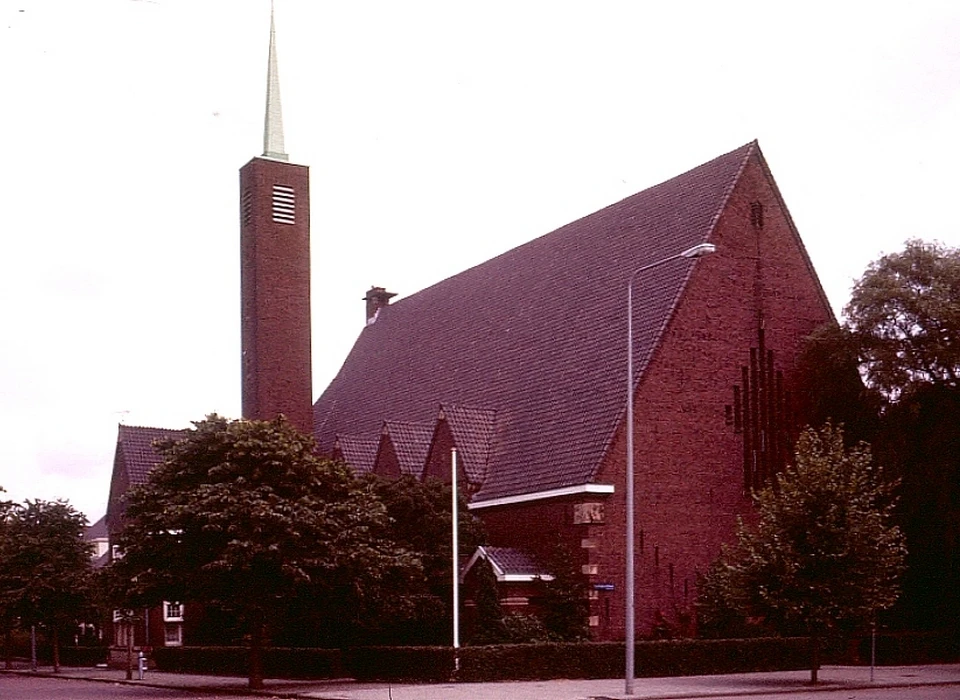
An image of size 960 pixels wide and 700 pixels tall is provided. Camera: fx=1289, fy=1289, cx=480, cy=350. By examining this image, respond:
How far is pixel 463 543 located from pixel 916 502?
48.8 ft

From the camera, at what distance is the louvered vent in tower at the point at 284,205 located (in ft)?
180

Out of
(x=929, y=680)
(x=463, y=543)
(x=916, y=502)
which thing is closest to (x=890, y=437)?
(x=916, y=502)

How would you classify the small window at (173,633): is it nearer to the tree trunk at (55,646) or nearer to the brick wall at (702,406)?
the tree trunk at (55,646)

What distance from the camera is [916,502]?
4209 centimetres

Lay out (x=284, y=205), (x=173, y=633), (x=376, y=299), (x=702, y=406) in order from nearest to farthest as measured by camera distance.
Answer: (x=702, y=406)
(x=284, y=205)
(x=173, y=633)
(x=376, y=299)

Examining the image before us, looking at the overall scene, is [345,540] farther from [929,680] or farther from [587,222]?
[587,222]

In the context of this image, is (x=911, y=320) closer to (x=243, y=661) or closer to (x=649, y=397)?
(x=649, y=397)

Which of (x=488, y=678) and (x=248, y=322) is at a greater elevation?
(x=248, y=322)

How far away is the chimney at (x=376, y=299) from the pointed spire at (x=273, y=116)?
14.7 meters

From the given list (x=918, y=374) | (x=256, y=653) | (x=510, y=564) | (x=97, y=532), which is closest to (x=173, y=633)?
(x=510, y=564)

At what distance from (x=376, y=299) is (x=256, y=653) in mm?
35635

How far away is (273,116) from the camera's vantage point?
56.6m

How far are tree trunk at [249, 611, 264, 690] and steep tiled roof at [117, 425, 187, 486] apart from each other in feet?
96.1

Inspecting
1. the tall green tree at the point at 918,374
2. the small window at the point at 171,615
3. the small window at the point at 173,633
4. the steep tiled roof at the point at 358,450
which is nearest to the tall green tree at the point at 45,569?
the small window at the point at 171,615
